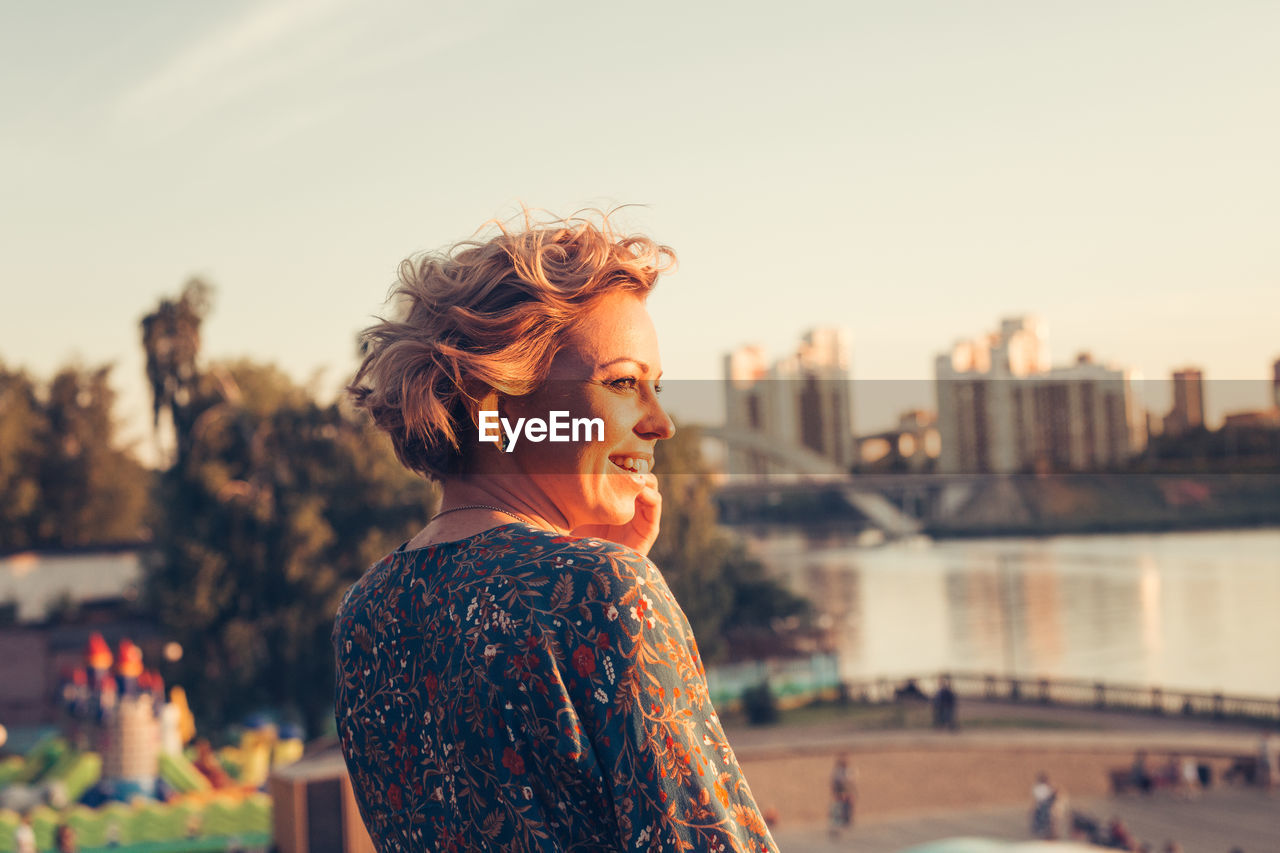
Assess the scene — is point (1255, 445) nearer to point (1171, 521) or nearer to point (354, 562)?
point (1171, 521)

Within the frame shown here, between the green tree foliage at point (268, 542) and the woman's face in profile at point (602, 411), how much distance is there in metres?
23.8

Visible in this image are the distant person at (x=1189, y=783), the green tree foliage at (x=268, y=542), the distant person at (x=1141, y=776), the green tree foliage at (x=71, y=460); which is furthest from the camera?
the green tree foliage at (x=71, y=460)

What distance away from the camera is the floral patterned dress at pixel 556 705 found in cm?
100

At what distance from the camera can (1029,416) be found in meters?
51.8

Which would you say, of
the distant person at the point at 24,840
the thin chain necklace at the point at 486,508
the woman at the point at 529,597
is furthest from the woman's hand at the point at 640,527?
the distant person at the point at 24,840

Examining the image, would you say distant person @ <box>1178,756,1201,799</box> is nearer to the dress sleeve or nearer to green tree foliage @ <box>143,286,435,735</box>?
green tree foliage @ <box>143,286,435,735</box>

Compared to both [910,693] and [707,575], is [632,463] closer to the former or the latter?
[910,693]

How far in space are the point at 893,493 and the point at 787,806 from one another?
34855mm

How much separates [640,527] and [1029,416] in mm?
52977

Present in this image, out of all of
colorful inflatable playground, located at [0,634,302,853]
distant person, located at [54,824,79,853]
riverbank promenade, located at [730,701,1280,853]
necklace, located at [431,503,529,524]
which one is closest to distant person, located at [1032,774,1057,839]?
riverbank promenade, located at [730,701,1280,853]

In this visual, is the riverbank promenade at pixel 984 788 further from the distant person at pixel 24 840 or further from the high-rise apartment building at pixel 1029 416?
the high-rise apartment building at pixel 1029 416

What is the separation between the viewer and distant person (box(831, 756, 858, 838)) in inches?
700

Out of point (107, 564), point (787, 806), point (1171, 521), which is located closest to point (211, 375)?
point (107, 564)

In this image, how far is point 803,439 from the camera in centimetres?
6469
